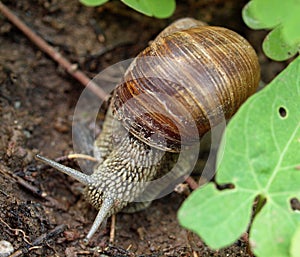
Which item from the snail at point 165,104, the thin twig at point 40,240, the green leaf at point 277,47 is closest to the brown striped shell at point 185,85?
the snail at point 165,104

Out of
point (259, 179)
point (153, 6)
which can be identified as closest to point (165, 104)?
point (153, 6)

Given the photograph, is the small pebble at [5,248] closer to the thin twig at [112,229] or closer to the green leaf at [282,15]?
the thin twig at [112,229]

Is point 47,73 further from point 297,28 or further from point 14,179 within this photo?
point 297,28

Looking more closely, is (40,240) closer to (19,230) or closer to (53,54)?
(19,230)

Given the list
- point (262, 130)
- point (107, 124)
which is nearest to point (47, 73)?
point (107, 124)

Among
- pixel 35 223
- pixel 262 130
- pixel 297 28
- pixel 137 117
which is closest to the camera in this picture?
pixel 297 28
